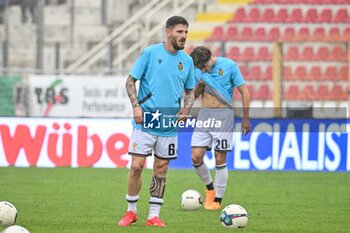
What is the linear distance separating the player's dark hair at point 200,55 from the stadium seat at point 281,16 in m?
13.9

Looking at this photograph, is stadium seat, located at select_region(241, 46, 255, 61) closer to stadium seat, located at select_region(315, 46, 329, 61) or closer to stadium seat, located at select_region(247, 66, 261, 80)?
stadium seat, located at select_region(247, 66, 261, 80)

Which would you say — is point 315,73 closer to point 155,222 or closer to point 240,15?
point 240,15

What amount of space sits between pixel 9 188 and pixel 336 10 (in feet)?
43.7

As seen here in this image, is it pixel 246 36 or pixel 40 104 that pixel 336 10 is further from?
pixel 40 104

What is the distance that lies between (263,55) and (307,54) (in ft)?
4.02

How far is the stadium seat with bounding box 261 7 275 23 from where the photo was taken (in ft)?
90.4

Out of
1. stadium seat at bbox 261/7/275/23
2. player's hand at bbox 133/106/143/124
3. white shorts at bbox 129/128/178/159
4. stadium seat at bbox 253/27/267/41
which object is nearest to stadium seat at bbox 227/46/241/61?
stadium seat at bbox 253/27/267/41

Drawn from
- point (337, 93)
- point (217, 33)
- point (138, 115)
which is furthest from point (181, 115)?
point (217, 33)

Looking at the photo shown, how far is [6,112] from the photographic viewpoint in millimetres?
25734

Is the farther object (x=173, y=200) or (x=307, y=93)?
(x=307, y=93)

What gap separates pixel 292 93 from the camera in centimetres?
2503

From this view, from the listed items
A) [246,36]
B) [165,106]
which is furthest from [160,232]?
[246,36]

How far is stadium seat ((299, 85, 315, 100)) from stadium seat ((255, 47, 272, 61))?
5.45 ft

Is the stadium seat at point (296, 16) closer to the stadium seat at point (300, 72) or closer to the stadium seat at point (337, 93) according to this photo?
the stadium seat at point (300, 72)
